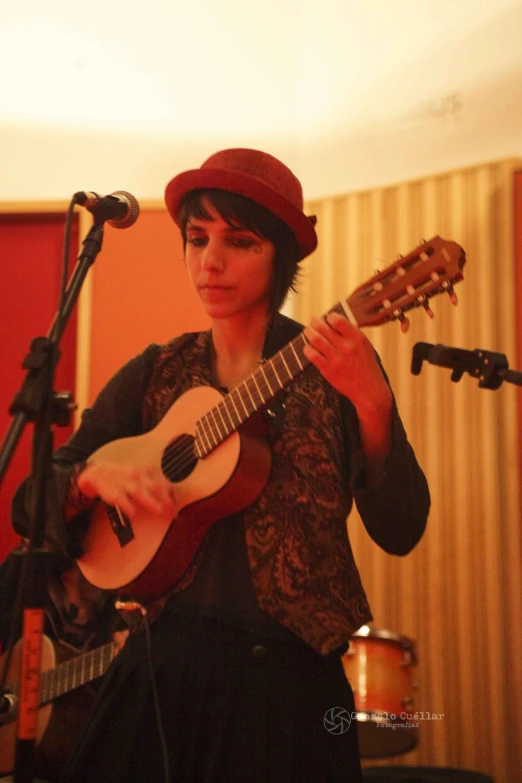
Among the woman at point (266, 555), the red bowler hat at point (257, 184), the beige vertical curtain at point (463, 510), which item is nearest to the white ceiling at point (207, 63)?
the beige vertical curtain at point (463, 510)

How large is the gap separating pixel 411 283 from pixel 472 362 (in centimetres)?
26

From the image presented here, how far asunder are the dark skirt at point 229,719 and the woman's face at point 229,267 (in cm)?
56

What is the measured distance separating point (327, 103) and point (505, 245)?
109 centimetres

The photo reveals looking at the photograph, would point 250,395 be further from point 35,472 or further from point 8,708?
point 8,708

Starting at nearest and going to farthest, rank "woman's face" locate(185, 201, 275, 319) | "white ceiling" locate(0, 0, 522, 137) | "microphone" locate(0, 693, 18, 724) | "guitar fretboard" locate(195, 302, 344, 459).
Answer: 1. "guitar fretboard" locate(195, 302, 344, 459)
2. "woman's face" locate(185, 201, 275, 319)
3. "microphone" locate(0, 693, 18, 724)
4. "white ceiling" locate(0, 0, 522, 137)

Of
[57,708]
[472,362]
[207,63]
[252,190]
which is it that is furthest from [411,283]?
[207,63]

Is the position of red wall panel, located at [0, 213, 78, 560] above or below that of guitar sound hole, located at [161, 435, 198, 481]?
above

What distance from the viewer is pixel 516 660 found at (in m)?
2.49

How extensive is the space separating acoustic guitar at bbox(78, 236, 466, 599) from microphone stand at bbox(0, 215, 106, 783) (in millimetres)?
299

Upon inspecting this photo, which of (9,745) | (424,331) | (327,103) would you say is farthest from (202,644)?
(327,103)

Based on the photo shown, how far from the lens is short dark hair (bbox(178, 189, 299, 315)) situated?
4.75 ft

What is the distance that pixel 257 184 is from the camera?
56.1 inches

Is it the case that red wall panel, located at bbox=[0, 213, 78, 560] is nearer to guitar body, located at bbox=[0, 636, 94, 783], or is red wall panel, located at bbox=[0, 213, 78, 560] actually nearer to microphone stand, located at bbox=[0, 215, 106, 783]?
guitar body, located at bbox=[0, 636, 94, 783]

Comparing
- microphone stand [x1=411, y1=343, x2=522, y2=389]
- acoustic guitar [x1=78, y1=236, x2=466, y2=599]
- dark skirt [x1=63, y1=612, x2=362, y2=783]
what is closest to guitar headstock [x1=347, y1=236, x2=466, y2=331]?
acoustic guitar [x1=78, y1=236, x2=466, y2=599]
